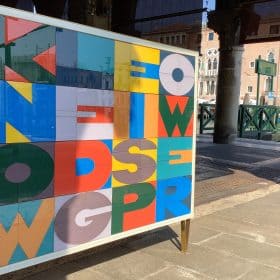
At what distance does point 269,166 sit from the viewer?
34.3ft

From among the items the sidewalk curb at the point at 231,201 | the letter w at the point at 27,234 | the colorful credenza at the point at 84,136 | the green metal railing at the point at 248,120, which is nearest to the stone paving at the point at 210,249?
the sidewalk curb at the point at 231,201

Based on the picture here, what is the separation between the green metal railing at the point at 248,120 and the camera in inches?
726

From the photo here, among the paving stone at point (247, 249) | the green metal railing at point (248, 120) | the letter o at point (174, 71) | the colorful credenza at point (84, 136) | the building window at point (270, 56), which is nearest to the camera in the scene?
the colorful credenza at point (84, 136)

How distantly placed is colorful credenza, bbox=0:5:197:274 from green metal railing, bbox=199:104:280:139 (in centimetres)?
1461

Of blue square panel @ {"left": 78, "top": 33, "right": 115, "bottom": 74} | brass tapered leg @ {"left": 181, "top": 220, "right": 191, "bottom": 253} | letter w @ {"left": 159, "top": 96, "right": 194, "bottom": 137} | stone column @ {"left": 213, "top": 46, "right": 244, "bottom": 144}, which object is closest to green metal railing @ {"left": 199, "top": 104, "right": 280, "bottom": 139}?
stone column @ {"left": 213, "top": 46, "right": 244, "bottom": 144}

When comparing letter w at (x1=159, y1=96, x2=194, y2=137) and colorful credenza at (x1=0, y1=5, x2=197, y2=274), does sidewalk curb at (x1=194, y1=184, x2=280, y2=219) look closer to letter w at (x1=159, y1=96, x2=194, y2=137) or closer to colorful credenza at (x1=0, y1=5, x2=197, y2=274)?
colorful credenza at (x1=0, y1=5, x2=197, y2=274)

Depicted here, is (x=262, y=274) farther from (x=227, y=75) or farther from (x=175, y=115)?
(x=227, y=75)

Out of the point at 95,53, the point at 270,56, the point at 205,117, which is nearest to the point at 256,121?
the point at 205,117

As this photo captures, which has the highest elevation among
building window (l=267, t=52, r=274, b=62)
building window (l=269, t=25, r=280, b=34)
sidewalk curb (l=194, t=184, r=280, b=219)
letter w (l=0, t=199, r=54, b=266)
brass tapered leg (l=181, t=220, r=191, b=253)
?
building window (l=267, t=52, r=274, b=62)

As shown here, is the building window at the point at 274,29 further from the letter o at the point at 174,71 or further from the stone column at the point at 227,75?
the letter o at the point at 174,71

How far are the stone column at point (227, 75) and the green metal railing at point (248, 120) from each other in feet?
10.0

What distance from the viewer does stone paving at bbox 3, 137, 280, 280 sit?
385cm

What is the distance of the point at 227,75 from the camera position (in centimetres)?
1504

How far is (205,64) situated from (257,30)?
6913 cm
